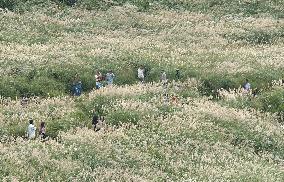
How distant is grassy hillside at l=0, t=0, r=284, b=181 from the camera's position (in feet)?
67.6

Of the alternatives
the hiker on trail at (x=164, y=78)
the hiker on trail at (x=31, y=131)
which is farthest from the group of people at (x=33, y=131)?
the hiker on trail at (x=164, y=78)

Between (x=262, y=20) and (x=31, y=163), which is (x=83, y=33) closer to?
(x=262, y=20)

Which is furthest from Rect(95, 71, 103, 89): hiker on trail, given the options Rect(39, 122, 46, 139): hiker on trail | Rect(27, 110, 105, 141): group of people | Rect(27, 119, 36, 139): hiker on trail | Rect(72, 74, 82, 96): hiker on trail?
Rect(27, 119, 36, 139): hiker on trail

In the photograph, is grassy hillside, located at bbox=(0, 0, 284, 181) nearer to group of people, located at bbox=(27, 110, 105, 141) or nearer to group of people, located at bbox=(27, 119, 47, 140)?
group of people, located at bbox=(27, 110, 105, 141)

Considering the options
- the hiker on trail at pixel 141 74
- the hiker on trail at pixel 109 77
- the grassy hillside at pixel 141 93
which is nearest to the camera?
the grassy hillside at pixel 141 93

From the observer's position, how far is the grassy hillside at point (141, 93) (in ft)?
67.6

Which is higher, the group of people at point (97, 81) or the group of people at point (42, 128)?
the group of people at point (42, 128)

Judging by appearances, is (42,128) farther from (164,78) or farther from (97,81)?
(164,78)

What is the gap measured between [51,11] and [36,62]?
2391 centimetres

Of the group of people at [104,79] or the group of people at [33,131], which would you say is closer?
the group of people at [33,131]

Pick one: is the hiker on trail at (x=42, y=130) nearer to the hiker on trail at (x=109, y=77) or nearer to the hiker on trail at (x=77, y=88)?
the hiker on trail at (x=77, y=88)

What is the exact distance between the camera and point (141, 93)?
103 feet

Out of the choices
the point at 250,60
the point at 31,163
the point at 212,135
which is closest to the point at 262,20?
the point at 250,60

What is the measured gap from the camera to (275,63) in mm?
40219
